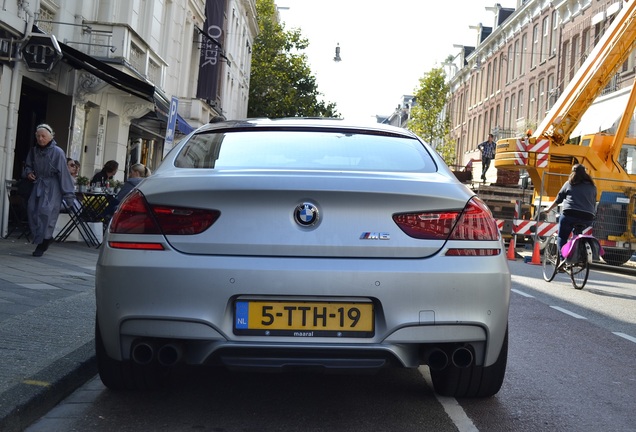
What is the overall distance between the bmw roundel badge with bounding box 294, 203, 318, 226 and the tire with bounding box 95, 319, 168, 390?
1167 millimetres

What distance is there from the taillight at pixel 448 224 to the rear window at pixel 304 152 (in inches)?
18.9

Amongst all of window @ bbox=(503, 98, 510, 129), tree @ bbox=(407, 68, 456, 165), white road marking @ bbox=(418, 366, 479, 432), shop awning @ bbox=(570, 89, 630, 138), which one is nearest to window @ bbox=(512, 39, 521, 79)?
window @ bbox=(503, 98, 510, 129)

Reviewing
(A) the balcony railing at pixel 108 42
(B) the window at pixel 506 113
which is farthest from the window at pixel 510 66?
(A) the balcony railing at pixel 108 42

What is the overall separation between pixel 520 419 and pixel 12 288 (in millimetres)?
5304

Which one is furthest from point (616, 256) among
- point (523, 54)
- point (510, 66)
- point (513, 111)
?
point (510, 66)

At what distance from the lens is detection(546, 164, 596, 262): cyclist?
13414 mm

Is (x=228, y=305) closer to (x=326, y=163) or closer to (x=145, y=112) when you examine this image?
(x=326, y=163)

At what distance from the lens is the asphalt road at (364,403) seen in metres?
4.41

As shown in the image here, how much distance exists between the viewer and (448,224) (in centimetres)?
423

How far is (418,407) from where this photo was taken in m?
4.80

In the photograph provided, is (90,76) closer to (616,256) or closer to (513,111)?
(616,256)

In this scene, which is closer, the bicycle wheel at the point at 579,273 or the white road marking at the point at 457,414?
the white road marking at the point at 457,414

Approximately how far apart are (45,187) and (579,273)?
757cm

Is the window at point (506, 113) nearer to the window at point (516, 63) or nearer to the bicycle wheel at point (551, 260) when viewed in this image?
the window at point (516, 63)
